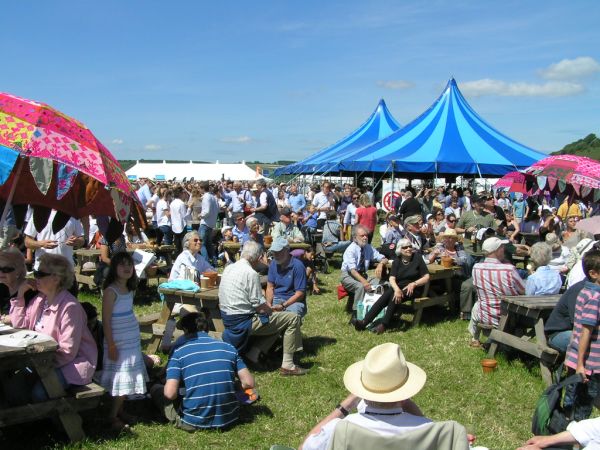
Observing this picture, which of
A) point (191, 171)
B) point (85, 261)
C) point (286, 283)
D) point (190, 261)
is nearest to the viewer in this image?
point (286, 283)

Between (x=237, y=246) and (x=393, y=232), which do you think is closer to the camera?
(x=393, y=232)

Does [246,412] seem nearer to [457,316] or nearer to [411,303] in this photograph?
[411,303]

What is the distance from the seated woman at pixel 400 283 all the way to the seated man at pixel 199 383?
3186 millimetres

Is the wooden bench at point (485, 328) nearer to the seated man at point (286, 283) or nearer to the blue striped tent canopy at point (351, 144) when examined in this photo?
the seated man at point (286, 283)

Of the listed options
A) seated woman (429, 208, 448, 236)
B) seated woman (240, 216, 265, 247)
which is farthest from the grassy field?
seated woman (429, 208, 448, 236)

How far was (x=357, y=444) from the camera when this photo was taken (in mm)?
→ 2514

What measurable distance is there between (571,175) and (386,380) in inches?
242

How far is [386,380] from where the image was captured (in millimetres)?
2727

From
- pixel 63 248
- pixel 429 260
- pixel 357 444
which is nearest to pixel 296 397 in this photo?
pixel 357 444

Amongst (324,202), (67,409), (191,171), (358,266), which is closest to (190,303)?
(67,409)

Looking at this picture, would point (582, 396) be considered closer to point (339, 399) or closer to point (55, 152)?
point (339, 399)

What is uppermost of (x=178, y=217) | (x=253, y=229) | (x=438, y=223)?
(x=178, y=217)

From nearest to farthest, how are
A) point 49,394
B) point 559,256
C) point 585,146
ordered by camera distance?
point 49,394 < point 559,256 < point 585,146

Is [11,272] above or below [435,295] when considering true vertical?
above
